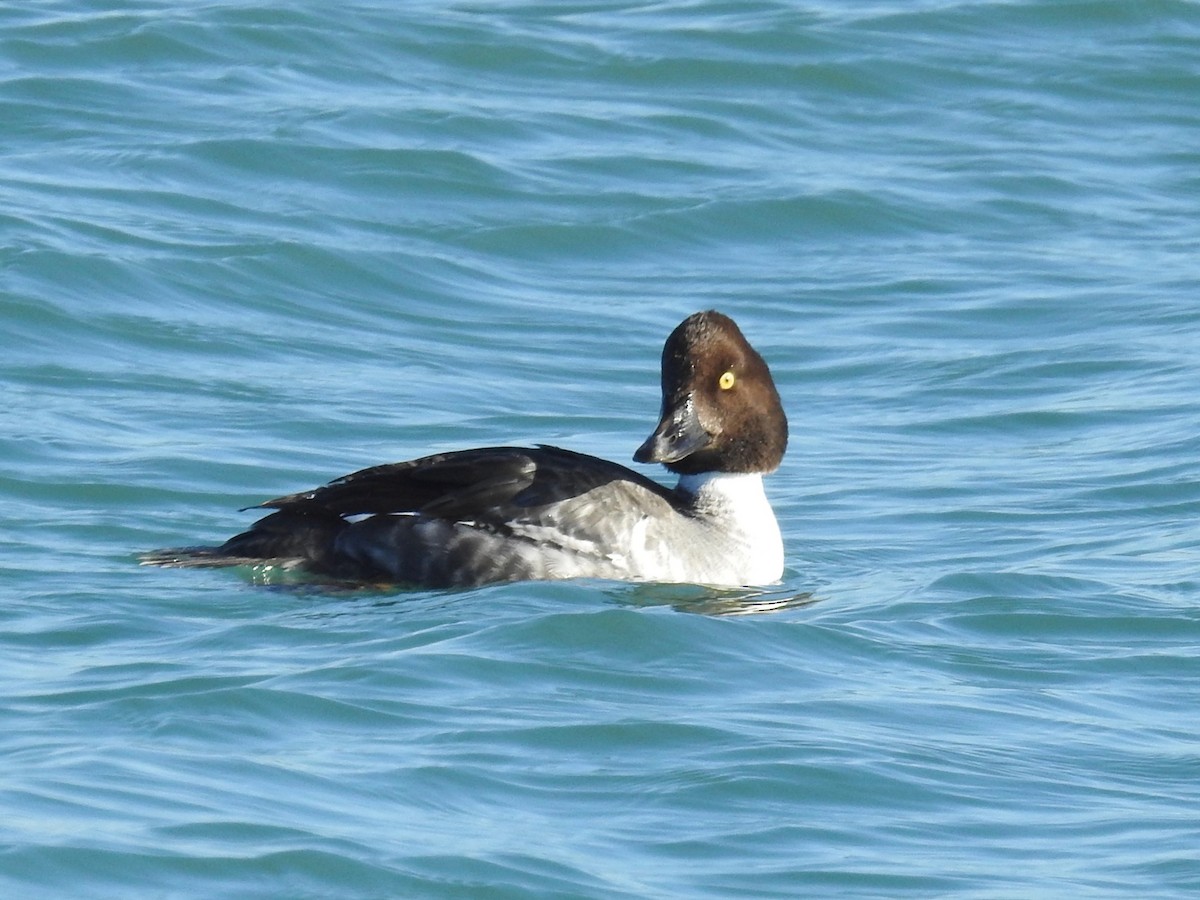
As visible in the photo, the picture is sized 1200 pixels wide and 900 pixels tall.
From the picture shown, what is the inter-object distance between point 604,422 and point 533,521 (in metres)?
3.56

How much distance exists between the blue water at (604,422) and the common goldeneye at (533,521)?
0.70 ft

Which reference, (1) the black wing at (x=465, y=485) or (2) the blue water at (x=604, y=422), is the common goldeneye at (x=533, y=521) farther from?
(2) the blue water at (x=604, y=422)

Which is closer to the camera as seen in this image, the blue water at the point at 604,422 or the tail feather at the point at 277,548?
the blue water at the point at 604,422

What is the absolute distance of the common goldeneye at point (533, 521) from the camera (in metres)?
9.93

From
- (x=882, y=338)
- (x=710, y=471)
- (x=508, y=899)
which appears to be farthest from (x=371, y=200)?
(x=508, y=899)

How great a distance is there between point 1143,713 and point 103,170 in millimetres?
10635

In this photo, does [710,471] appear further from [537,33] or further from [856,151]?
[537,33]

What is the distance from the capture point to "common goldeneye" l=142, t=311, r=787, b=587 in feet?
32.6

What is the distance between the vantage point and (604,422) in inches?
530

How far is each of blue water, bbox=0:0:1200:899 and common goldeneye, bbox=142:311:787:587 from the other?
21 cm

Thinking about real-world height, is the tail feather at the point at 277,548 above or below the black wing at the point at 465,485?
below

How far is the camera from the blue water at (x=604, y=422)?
715cm

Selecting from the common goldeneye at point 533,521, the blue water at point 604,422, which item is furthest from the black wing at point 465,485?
the blue water at point 604,422

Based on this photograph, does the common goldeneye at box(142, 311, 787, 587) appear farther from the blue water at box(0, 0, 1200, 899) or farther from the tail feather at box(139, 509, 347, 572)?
the blue water at box(0, 0, 1200, 899)
